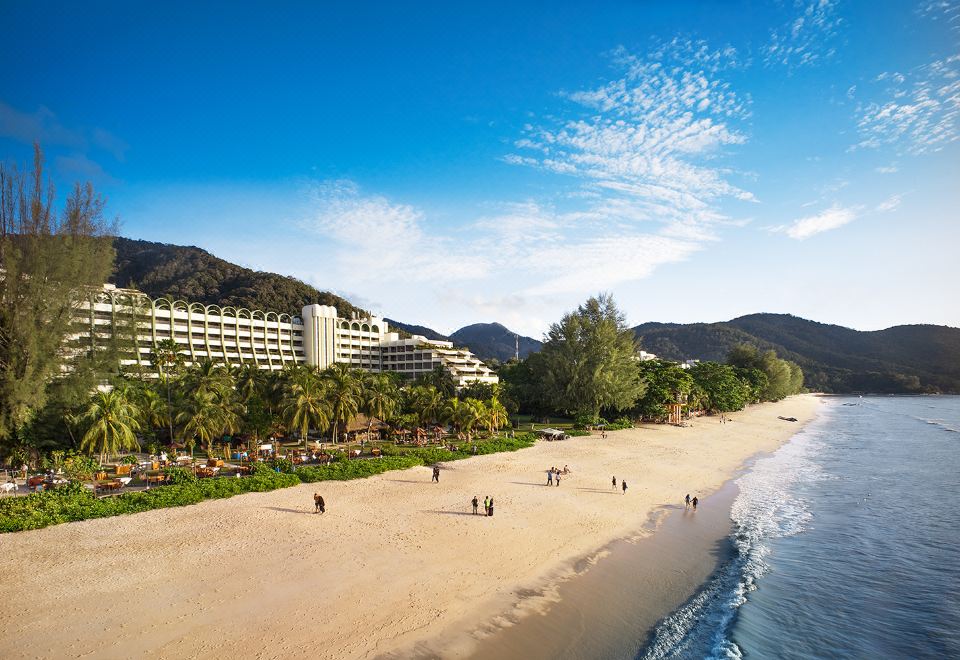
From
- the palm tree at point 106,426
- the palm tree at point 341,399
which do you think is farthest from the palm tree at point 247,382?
the palm tree at point 106,426

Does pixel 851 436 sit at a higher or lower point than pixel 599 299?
lower

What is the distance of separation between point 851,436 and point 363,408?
6908 cm

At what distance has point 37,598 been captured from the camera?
15.6 m

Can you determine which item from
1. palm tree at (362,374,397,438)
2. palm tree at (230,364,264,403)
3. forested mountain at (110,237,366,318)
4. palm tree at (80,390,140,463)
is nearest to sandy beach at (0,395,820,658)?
palm tree at (80,390,140,463)

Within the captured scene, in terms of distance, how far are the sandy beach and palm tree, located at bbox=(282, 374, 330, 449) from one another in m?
11.4

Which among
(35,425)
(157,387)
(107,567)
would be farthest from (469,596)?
(157,387)

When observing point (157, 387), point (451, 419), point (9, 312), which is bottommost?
point (451, 419)

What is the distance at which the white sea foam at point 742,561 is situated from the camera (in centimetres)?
1489

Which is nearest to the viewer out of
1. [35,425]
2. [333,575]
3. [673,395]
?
[333,575]

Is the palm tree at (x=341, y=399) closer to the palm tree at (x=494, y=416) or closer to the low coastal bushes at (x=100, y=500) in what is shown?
the palm tree at (x=494, y=416)

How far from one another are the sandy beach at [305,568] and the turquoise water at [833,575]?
5.40 meters

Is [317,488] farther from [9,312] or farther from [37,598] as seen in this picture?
[9,312]

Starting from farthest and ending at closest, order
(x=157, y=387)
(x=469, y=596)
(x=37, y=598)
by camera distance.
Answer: (x=157, y=387)
(x=469, y=596)
(x=37, y=598)

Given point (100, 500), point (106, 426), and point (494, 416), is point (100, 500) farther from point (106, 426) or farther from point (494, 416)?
point (494, 416)
